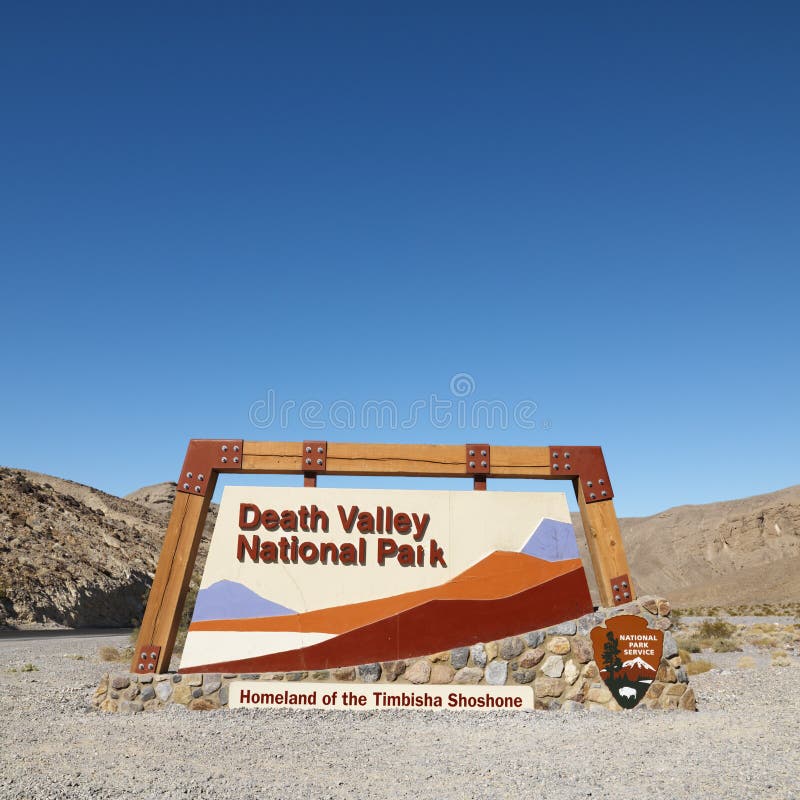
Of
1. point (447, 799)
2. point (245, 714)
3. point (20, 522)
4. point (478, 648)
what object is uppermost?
point (20, 522)

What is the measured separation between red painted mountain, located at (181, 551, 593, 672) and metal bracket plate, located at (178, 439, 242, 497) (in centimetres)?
194

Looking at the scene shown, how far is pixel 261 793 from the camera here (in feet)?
20.5

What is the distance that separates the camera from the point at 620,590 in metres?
10.1

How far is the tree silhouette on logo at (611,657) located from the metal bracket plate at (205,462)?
5681 millimetres

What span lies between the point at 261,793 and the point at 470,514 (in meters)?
4.99

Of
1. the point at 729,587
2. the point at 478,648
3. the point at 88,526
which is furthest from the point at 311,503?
the point at 729,587

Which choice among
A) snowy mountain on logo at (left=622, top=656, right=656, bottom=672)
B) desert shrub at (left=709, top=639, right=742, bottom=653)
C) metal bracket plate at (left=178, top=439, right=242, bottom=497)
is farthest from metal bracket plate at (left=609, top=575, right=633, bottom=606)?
desert shrub at (left=709, top=639, right=742, bottom=653)

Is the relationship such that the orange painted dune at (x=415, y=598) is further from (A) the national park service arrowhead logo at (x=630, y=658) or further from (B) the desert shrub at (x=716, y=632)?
(B) the desert shrub at (x=716, y=632)

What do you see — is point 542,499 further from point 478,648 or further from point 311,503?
point 311,503

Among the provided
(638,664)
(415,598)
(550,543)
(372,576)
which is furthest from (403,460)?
(638,664)

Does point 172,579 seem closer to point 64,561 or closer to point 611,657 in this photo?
point 611,657

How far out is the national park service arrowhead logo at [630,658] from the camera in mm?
9641

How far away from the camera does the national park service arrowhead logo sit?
9641 mm

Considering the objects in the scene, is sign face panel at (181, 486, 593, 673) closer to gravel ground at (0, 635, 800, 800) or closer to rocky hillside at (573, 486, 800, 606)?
gravel ground at (0, 635, 800, 800)
